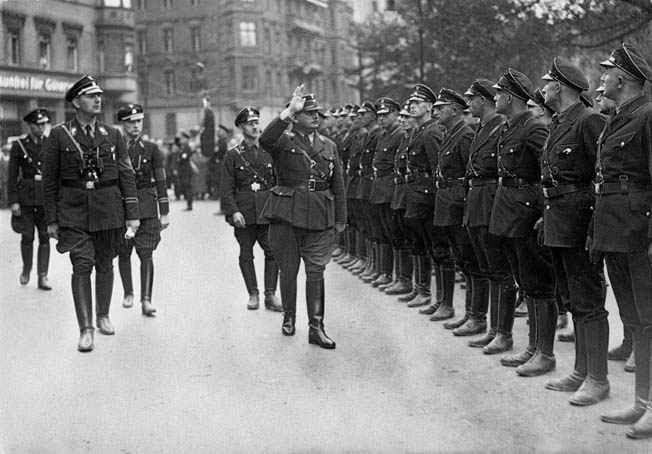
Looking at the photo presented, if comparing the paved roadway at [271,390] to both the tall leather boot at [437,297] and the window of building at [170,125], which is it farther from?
the window of building at [170,125]

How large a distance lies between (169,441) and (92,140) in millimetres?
3694

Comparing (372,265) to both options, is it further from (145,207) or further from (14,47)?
(14,47)

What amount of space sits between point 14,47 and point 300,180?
19.2 m

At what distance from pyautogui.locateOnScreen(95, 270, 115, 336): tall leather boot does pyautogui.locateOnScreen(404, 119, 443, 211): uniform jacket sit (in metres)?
3.46

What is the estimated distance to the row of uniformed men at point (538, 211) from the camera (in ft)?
18.1

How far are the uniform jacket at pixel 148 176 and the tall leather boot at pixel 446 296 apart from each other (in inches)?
129

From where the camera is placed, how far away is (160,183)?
10125mm

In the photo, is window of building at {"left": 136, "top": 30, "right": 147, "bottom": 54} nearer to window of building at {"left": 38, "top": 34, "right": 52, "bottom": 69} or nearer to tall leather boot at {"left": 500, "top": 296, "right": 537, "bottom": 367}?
window of building at {"left": 38, "top": 34, "right": 52, "bottom": 69}

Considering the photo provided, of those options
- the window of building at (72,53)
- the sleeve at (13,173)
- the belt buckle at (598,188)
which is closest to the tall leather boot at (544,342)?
the belt buckle at (598,188)

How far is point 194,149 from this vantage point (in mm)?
30250

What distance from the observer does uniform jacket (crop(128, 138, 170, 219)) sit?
33.1 ft

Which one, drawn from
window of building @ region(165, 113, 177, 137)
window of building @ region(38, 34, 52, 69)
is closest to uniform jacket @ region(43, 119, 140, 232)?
window of building @ region(38, 34, 52, 69)

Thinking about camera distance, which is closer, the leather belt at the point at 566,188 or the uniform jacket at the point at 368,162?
the leather belt at the point at 566,188

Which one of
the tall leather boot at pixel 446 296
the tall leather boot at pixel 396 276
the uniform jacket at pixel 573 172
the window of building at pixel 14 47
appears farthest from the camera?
the window of building at pixel 14 47
